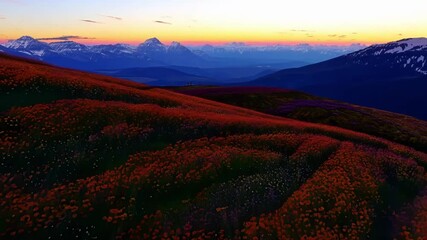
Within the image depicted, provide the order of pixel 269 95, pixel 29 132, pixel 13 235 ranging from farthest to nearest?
pixel 269 95
pixel 29 132
pixel 13 235

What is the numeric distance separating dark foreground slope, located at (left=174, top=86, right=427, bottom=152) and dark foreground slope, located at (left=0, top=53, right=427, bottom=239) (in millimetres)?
20929

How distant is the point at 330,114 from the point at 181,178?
150 feet

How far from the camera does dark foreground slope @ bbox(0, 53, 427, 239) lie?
18109 mm

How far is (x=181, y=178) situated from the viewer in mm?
22109

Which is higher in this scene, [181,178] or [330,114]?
[181,178]

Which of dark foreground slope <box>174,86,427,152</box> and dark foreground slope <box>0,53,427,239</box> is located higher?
dark foreground slope <box>0,53,427,239</box>

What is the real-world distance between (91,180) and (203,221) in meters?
7.06

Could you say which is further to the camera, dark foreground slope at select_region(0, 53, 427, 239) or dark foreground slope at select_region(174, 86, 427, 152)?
dark foreground slope at select_region(174, 86, 427, 152)

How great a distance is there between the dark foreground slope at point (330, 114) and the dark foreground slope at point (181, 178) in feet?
68.7

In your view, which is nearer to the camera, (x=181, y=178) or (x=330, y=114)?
(x=181, y=178)

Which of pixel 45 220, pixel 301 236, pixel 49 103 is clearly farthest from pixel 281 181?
pixel 49 103

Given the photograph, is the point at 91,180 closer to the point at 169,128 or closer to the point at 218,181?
the point at 218,181

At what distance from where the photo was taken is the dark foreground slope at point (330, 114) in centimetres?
5325

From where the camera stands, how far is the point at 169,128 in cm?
3002
